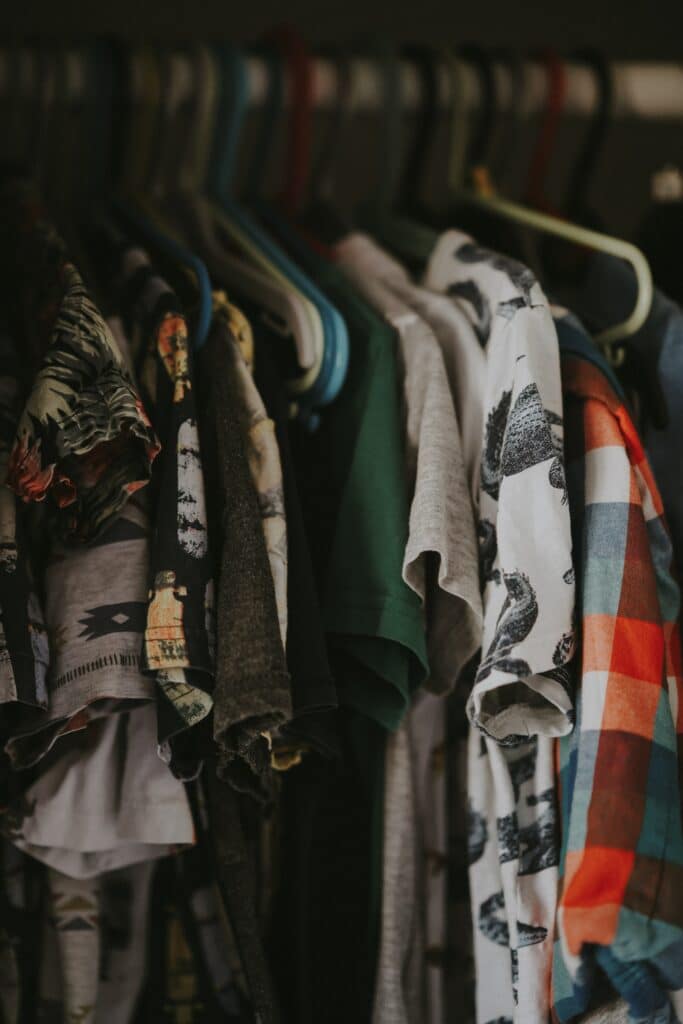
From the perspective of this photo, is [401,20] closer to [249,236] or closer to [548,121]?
[548,121]

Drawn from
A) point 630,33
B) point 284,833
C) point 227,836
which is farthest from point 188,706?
point 630,33

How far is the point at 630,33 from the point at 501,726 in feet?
3.33

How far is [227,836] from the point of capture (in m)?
0.69

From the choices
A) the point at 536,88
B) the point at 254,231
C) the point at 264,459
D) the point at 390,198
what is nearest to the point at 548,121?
the point at 536,88

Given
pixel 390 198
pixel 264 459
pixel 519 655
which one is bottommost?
pixel 519 655

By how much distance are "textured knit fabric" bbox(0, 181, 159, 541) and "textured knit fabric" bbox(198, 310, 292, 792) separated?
0.06m

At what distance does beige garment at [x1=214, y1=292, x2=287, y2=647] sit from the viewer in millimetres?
630

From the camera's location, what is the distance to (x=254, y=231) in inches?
33.9

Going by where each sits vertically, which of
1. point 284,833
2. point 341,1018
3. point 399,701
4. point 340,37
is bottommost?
point 341,1018

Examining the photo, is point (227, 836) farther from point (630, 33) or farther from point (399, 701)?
point (630, 33)

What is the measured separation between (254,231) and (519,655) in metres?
0.47

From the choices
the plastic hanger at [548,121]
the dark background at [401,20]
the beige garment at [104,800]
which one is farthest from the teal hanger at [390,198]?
the beige garment at [104,800]

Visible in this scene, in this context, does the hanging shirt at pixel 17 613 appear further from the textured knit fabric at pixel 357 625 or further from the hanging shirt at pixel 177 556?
the textured knit fabric at pixel 357 625

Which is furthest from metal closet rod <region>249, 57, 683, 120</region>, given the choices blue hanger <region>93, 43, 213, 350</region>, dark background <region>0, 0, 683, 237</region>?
dark background <region>0, 0, 683, 237</region>
